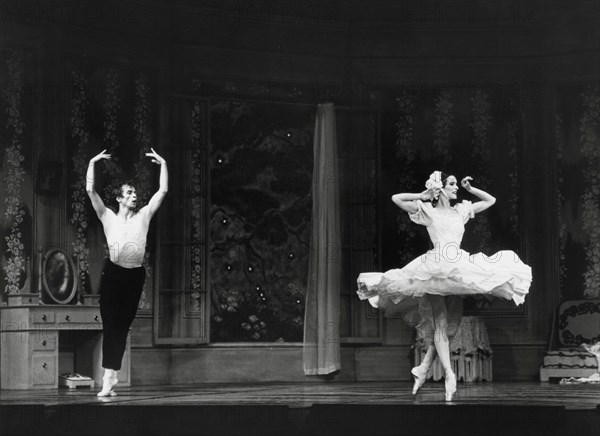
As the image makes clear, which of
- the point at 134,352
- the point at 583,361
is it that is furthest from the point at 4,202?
the point at 583,361

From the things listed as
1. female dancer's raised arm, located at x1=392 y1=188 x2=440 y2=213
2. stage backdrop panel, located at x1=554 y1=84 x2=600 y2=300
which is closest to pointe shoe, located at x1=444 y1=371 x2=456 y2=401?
female dancer's raised arm, located at x1=392 y1=188 x2=440 y2=213

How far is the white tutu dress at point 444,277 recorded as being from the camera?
8508 millimetres

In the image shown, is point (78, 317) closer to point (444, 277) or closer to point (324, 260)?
point (324, 260)

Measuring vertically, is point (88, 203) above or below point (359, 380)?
above

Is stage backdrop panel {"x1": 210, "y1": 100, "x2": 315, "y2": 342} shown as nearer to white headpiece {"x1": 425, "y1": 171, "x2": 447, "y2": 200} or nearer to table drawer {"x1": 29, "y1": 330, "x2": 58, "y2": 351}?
table drawer {"x1": 29, "y1": 330, "x2": 58, "y2": 351}

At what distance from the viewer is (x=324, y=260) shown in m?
11.7

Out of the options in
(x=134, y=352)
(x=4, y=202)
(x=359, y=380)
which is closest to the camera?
(x=4, y=202)

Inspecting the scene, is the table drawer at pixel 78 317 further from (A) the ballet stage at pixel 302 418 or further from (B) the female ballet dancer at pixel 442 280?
(B) the female ballet dancer at pixel 442 280

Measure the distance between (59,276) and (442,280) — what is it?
3611 millimetres

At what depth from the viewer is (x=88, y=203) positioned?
10.9 metres

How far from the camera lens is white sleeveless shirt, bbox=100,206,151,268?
8.81m

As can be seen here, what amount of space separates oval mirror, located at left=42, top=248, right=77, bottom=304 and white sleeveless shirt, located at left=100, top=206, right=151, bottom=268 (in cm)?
159

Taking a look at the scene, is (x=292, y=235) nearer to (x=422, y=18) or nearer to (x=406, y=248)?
(x=406, y=248)

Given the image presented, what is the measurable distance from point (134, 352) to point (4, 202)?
5.98ft
